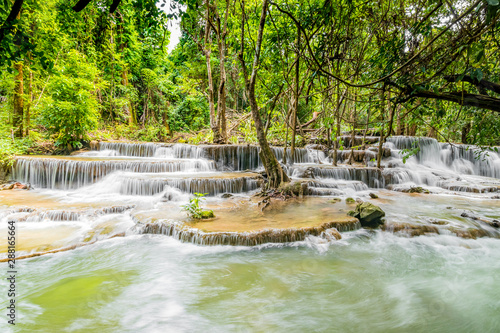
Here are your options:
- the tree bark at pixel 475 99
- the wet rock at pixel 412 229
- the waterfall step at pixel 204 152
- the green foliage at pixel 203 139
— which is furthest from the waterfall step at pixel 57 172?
the tree bark at pixel 475 99

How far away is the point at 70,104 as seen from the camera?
31.9 ft

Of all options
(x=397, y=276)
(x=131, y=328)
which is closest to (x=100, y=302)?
(x=131, y=328)

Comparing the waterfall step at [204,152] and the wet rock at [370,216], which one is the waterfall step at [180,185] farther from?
the wet rock at [370,216]

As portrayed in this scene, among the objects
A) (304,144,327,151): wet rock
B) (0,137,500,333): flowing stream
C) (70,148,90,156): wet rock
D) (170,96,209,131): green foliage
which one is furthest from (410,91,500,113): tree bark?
(170,96,209,131): green foliage

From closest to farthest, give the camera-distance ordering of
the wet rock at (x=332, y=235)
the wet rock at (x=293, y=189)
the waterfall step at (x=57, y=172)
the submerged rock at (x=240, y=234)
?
1. the submerged rock at (x=240, y=234)
2. the wet rock at (x=332, y=235)
3. the wet rock at (x=293, y=189)
4. the waterfall step at (x=57, y=172)

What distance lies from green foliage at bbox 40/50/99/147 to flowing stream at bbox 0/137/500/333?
3.91 m

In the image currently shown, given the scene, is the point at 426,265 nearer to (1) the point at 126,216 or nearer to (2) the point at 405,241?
(2) the point at 405,241

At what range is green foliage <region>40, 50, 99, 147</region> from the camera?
9586 mm

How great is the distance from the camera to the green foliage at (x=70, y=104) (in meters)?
9.59

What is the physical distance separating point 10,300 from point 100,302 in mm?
1043

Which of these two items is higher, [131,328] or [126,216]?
[126,216]

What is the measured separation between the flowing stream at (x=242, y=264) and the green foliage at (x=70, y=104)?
12.8 ft

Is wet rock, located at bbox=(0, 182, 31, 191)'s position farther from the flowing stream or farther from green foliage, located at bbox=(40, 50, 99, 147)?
green foliage, located at bbox=(40, 50, 99, 147)

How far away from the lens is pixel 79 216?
5.02m
